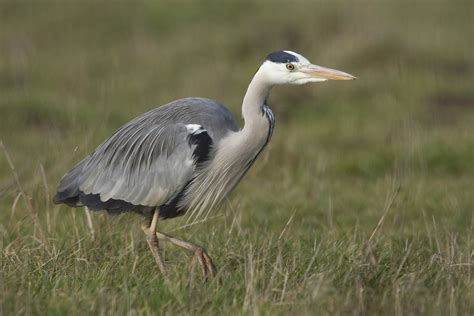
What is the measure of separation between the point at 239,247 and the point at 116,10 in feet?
33.4

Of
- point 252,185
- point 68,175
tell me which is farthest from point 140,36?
point 68,175

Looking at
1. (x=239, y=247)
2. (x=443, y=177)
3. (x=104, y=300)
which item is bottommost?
(x=443, y=177)

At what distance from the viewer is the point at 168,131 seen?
212 inches

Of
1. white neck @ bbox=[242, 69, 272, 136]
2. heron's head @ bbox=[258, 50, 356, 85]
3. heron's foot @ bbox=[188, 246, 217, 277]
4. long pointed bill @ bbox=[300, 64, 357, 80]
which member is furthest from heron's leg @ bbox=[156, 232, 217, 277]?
long pointed bill @ bbox=[300, 64, 357, 80]

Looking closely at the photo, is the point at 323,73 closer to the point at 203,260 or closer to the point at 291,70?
the point at 291,70

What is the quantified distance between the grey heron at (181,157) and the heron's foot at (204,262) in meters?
0.12

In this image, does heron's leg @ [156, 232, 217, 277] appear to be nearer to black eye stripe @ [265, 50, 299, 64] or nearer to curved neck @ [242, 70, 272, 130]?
curved neck @ [242, 70, 272, 130]

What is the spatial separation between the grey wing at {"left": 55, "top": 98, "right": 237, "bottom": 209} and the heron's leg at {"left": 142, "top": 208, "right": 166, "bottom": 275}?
101 millimetres

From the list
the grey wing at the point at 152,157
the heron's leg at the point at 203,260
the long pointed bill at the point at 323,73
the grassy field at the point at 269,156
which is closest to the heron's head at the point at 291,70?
the long pointed bill at the point at 323,73

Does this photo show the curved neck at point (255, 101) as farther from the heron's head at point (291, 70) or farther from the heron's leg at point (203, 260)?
the heron's leg at point (203, 260)

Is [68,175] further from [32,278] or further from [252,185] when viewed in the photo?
[252,185]

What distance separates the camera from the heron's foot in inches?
191

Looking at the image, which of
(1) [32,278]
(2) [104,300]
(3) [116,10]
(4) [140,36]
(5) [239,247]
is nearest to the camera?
(2) [104,300]

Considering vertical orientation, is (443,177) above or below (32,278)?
below
